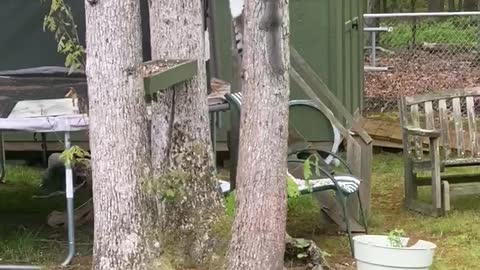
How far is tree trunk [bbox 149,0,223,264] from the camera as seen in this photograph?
4.21 meters

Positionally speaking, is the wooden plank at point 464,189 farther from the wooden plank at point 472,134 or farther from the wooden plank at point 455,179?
the wooden plank at point 472,134

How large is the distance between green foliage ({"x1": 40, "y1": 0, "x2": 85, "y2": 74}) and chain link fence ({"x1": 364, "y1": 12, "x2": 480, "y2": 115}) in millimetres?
5014

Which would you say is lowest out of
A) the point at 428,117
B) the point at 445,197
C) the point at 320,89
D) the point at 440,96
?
the point at 445,197

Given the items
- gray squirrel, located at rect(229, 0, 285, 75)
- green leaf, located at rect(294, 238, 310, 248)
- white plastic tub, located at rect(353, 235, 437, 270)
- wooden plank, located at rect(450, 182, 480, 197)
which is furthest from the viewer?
wooden plank, located at rect(450, 182, 480, 197)

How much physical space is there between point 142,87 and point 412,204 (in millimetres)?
3012

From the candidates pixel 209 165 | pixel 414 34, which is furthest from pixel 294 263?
pixel 414 34

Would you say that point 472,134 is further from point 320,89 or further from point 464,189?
point 320,89

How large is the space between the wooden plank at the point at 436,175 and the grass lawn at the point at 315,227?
0.13 metres

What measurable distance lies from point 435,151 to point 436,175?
184mm

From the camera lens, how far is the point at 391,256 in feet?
13.4

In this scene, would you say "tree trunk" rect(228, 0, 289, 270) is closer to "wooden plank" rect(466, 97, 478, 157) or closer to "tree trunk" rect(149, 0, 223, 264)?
"tree trunk" rect(149, 0, 223, 264)

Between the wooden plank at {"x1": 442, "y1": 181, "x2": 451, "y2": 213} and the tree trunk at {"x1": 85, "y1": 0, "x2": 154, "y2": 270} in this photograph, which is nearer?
the tree trunk at {"x1": 85, "y1": 0, "x2": 154, "y2": 270}

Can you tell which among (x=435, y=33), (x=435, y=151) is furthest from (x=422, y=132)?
(x=435, y=33)

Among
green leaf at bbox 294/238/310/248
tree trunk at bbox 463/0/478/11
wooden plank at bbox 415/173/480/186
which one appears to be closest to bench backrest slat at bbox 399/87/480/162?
wooden plank at bbox 415/173/480/186
